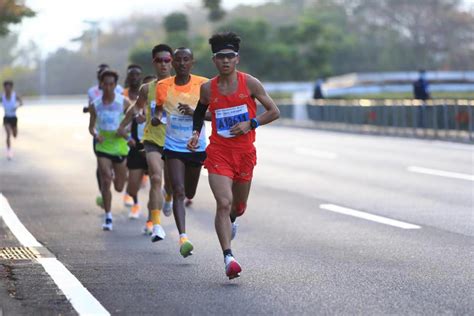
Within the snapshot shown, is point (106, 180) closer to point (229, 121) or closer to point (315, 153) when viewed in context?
point (229, 121)

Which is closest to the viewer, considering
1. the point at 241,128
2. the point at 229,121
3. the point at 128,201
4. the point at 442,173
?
the point at 241,128

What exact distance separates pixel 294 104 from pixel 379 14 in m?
68.4

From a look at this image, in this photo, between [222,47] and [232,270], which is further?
[222,47]

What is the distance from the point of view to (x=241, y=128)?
947 cm

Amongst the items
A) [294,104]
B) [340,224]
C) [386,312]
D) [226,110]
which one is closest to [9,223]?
[340,224]

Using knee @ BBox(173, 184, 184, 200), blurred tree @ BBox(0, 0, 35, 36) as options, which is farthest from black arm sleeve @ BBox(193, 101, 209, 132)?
blurred tree @ BBox(0, 0, 35, 36)

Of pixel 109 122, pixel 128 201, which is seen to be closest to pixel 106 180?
pixel 109 122

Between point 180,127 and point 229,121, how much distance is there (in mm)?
1834

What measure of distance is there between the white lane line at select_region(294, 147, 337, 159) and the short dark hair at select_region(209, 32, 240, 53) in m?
16.7

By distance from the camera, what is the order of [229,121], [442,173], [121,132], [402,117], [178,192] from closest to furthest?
[229,121] → [178,192] → [121,132] → [442,173] → [402,117]

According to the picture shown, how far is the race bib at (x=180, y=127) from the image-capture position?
11.3 m

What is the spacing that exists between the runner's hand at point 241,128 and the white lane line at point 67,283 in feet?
5.49

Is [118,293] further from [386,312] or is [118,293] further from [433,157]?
[433,157]

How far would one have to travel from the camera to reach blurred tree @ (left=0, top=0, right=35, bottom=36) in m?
28.3
